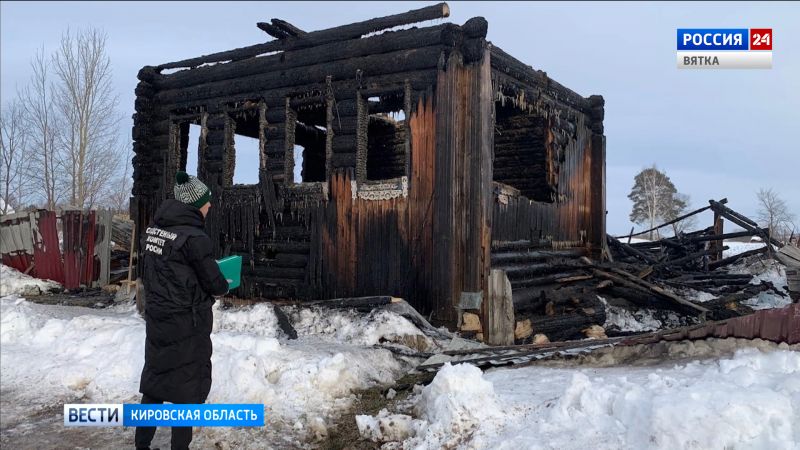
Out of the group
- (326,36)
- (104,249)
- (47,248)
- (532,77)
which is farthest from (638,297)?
(47,248)

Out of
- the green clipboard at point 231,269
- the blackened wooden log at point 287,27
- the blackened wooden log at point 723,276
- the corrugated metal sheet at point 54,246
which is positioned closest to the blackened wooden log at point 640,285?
the blackened wooden log at point 723,276

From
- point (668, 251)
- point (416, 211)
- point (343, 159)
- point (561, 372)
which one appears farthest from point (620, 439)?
point (668, 251)

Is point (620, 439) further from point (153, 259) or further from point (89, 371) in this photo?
point (89, 371)

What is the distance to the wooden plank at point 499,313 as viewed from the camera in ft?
26.4

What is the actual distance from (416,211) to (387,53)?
2.54m

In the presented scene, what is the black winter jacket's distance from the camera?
3807 millimetres

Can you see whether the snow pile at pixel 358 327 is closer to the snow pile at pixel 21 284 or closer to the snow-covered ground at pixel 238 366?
the snow-covered ground at pixel 238 366

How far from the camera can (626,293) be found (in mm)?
11508

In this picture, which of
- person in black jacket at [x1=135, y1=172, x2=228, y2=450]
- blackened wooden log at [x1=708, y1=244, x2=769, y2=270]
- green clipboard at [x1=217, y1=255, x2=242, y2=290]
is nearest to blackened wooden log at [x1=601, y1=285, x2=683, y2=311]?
blackened wooden log at [x1=708, y1=244, x2=769, y2=270]

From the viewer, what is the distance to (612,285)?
11.8m

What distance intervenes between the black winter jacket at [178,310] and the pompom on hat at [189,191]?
0.19m

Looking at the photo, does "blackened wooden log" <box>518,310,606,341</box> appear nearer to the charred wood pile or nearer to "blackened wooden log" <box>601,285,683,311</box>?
the charred wood pile

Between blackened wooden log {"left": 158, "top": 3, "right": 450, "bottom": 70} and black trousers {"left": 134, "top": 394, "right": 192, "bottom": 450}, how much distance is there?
6533 millimetres

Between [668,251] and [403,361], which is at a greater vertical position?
[668,251]
